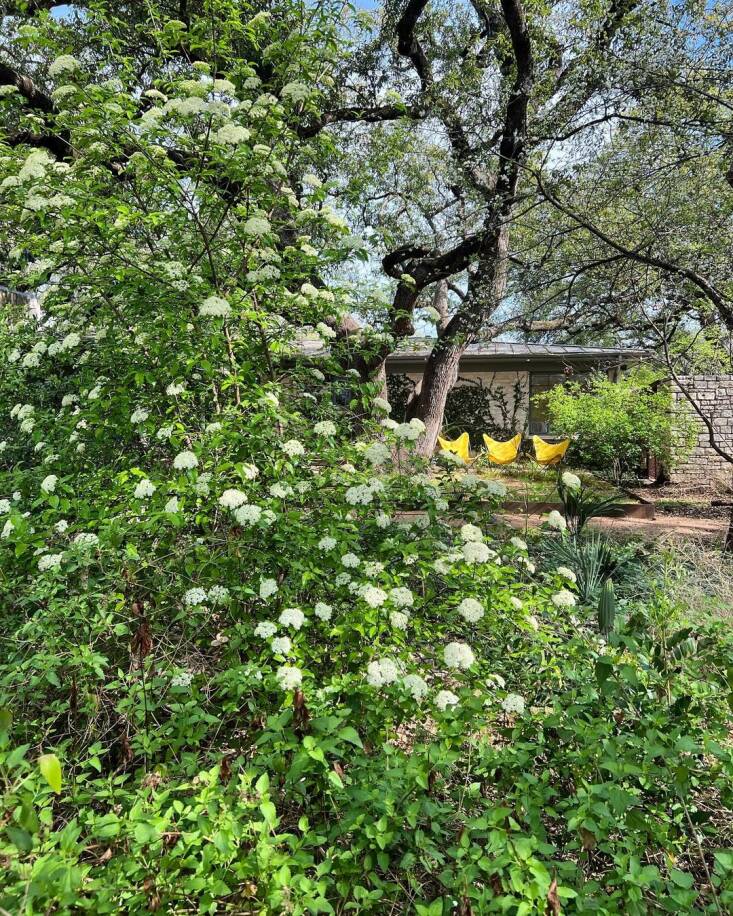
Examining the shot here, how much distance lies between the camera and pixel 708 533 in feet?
20.7

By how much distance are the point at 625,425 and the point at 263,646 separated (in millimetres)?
9372

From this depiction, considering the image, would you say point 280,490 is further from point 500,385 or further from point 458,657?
point 500,385

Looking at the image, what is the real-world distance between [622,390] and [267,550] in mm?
9395

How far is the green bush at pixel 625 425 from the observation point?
9.37 meters

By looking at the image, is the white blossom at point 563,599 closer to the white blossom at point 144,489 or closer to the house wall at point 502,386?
the white blossom at point 144,489

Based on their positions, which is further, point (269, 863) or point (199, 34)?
point (199, 34)

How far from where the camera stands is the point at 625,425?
9.66 meters

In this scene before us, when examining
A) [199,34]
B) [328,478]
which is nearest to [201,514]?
[328,478]

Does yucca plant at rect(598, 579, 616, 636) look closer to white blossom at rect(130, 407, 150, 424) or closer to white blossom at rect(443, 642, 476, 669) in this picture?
white blossom at rect(443, 642, 476, 669)

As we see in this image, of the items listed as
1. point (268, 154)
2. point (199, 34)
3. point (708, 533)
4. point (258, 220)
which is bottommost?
point (708, 533)

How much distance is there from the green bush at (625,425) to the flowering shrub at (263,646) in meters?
7.49

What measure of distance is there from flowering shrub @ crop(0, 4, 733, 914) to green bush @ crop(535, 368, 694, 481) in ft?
24.6

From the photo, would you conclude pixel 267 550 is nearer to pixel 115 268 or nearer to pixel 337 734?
pixel 337 734

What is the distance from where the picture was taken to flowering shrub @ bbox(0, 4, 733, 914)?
1233 millimetres
